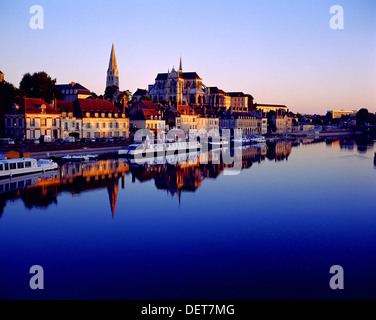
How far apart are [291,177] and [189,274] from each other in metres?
28.6

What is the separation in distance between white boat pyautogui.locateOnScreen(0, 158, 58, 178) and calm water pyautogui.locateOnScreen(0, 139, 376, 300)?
2.63m

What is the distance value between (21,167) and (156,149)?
91.2 ft

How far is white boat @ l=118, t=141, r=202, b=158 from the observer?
2255 inches

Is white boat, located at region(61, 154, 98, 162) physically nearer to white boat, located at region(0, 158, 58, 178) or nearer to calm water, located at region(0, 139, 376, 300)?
white boat, located at region(0, 158, 58, 178)

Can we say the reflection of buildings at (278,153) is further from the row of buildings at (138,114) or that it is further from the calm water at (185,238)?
the calm water at (185,238)

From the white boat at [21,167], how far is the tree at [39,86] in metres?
37.9

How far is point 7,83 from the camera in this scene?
72.9m

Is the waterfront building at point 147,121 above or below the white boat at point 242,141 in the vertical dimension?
above

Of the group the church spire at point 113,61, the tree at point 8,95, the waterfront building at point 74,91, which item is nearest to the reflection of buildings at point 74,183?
the tree at point 8,95

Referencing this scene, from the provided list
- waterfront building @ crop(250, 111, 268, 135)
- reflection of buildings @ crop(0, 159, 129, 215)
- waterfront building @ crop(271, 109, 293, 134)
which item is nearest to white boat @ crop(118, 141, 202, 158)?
reflection of buildings @ crop(0, 159, 129, 215)

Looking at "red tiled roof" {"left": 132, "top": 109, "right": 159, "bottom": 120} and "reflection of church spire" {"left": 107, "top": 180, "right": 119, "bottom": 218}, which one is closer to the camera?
"reflection of church spire" {"left": 107, "top": 180, "right": 119, "bottom": 218}

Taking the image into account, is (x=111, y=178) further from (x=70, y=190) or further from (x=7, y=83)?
(x=7, y=83)

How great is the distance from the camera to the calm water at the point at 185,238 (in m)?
14.8

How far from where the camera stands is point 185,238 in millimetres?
20312
